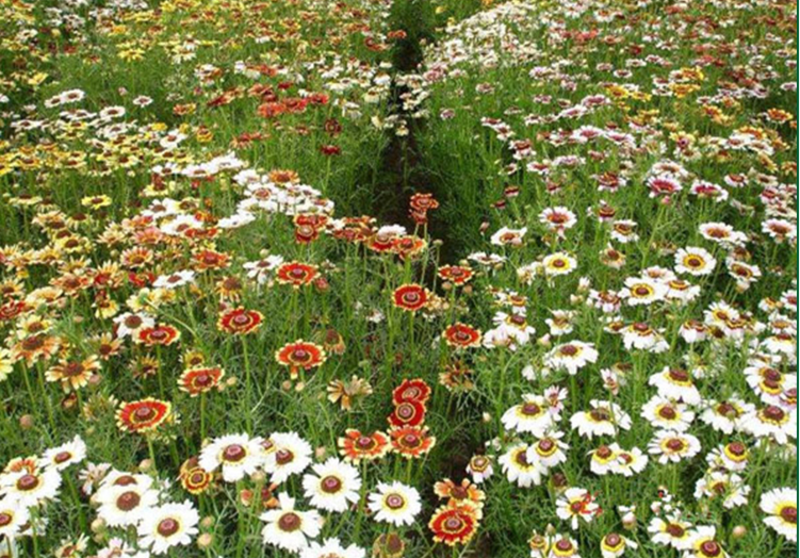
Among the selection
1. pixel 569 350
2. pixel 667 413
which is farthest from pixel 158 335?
pixel 667 413

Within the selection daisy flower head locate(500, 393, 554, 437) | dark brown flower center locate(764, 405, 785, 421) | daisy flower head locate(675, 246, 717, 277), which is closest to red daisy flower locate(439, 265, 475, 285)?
daisy flower head locate(500, 393, 554, 437)

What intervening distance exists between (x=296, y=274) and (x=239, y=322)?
284 millimetres

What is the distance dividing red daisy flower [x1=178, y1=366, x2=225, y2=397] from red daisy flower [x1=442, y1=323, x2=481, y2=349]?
737 mm

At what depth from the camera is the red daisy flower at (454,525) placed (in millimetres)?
1895

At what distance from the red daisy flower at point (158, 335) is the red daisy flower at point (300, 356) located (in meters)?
0.39

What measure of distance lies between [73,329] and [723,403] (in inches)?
77.4

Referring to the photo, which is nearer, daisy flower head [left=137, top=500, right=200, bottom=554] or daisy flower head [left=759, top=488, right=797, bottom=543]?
daisy flower head [left=137, top=500, right=200, bottom=554]

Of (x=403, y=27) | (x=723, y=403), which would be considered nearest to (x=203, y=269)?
(x=723, y=403)

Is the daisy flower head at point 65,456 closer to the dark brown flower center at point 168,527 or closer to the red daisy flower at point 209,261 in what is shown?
the dark brown flower center at point 168,527

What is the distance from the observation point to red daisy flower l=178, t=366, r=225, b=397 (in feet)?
7.36

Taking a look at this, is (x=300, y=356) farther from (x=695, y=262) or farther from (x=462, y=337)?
(x=695, y=262)

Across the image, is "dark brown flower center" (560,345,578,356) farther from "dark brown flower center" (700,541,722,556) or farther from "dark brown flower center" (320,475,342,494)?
"dark brown flower center" (320,475,342,494)

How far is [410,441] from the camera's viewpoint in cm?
209

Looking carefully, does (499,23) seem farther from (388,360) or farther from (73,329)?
(73,329)
